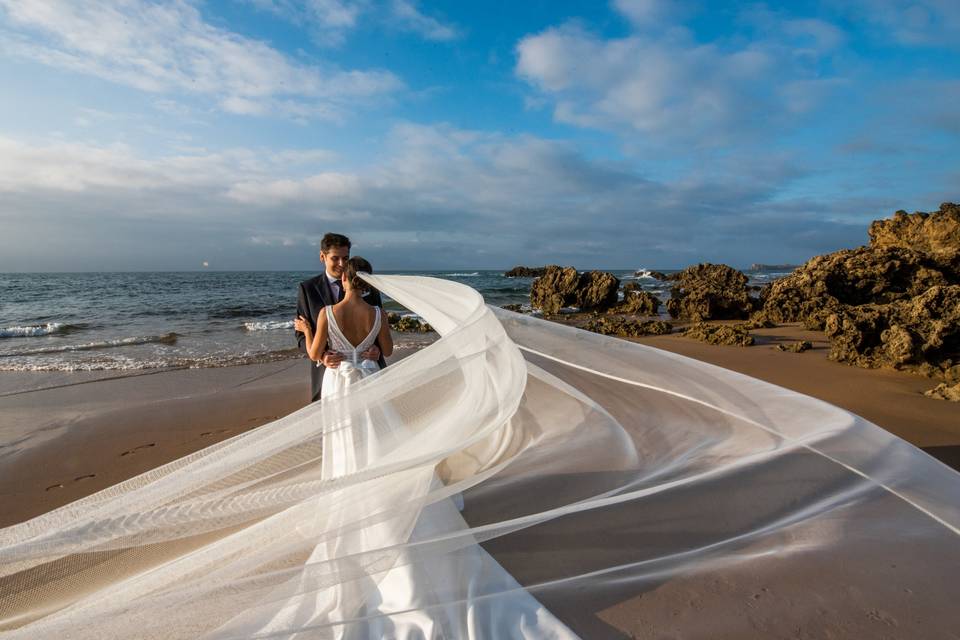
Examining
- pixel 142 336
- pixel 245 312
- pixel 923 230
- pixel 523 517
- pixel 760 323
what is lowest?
pixel 142 336

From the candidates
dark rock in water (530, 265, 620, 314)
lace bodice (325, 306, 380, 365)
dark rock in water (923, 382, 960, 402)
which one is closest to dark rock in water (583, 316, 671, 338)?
dark rock in water (923, 382, 960, 402)

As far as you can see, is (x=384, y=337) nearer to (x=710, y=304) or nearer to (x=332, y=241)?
(x=332, y=241)

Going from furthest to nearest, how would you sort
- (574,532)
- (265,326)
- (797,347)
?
(265,326) → (797,347) → (574,532)

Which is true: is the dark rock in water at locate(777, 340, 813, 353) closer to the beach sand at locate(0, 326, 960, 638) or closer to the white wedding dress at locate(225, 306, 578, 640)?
the beach sand at locate(0, 326, 960, 638)

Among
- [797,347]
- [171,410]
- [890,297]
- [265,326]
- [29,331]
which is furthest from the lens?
[265,326]

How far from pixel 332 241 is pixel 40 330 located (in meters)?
15.0

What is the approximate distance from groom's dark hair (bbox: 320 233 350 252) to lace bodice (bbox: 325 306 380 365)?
725mm

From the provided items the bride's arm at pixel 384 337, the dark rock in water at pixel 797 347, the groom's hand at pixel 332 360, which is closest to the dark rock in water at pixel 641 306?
the dark rock in water at pixel 797 347

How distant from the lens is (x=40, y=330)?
13367 mm

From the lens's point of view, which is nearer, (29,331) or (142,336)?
(142,336)

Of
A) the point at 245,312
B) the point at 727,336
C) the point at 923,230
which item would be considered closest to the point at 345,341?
the point at 727,336

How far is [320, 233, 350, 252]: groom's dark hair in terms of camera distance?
363 centimetres

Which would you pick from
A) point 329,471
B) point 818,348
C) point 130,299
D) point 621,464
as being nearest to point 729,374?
point 621,464

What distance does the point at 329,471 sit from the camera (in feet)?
8.38
